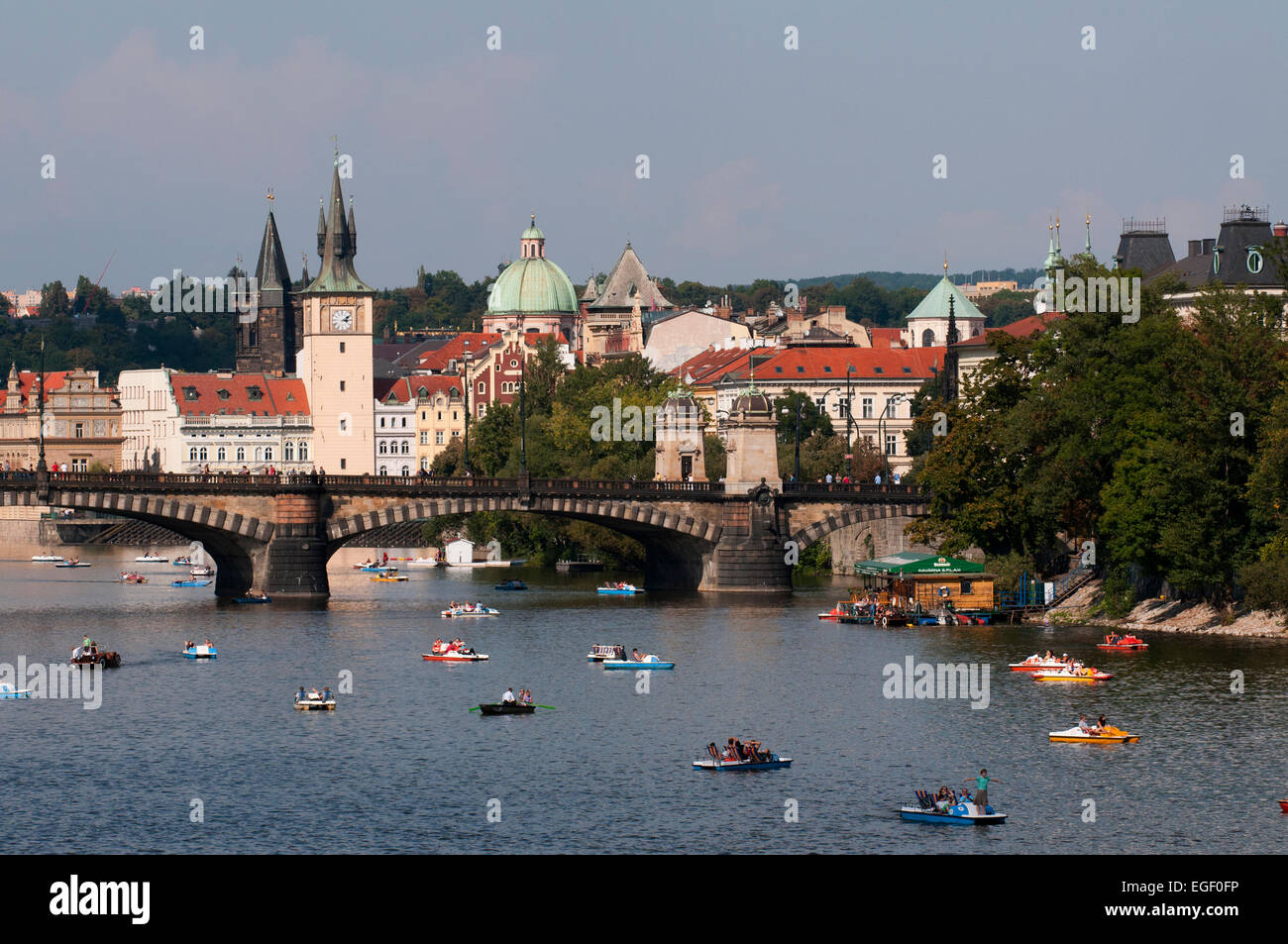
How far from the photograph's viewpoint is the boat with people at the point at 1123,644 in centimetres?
8283

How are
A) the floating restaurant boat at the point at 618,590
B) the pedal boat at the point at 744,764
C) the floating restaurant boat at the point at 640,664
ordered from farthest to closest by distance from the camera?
the floating restaurant boat at the point at 618,590, the floating restaurant boat at the point at 640,664, the pedal boat at the point at 744,764

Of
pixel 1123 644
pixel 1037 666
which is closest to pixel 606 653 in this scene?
pixel 1037 666

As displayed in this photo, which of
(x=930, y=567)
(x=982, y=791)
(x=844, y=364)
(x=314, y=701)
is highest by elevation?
(x=844, y=364)

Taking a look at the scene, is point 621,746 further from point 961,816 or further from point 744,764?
point 961,816

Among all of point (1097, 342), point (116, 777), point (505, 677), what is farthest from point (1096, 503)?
point (116, 777)

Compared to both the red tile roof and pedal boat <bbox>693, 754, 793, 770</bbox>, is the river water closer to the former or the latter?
pedal boat <bbox>693, 754, 793, 770</bbox>

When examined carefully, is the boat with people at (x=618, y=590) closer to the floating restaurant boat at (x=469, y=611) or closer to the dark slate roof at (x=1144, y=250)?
the floating restaurant boat at (x=469, y=611)

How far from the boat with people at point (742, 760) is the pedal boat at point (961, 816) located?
7783 mm

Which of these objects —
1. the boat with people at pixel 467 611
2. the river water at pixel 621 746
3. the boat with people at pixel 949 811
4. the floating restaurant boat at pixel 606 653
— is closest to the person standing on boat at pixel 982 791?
the boat with people at pixel 949 811

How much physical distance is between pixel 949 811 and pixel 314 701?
2671cm

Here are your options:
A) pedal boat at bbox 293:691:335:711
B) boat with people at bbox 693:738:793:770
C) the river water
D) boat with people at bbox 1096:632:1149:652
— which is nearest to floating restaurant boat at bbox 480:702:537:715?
the river water

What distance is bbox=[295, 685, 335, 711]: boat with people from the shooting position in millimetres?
69688

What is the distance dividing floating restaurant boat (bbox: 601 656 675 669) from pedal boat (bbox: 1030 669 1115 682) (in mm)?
14154

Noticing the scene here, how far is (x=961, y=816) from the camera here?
49.6 metres
